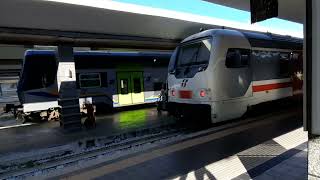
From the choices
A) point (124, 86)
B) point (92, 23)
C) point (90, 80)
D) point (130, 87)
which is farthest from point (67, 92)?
point (130, 87)

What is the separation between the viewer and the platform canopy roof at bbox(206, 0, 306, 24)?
24.3 ft

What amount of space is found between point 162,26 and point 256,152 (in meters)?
7.25

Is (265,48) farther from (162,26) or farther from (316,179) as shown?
(316,179)

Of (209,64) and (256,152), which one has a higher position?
(209,64)

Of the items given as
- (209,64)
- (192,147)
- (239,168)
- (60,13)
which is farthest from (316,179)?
(60,13)

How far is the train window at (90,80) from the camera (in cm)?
1459

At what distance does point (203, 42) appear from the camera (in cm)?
951

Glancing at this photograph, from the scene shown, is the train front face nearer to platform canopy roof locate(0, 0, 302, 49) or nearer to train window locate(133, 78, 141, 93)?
platform canopy roof locate(0, 0, 302, 49)

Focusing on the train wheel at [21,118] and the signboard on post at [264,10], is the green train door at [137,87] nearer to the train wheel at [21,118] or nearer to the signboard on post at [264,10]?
the train wheel at [21,118]

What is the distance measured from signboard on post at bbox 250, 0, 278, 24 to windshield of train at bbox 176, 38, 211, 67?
10.8 ft

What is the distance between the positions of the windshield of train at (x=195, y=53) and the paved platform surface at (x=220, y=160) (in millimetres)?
2588

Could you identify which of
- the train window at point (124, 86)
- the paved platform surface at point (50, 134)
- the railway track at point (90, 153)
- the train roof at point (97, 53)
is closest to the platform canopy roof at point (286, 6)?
the railway track at point (90, 153)

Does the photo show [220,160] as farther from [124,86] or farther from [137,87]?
[137,87]

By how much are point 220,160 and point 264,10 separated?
2.82m
